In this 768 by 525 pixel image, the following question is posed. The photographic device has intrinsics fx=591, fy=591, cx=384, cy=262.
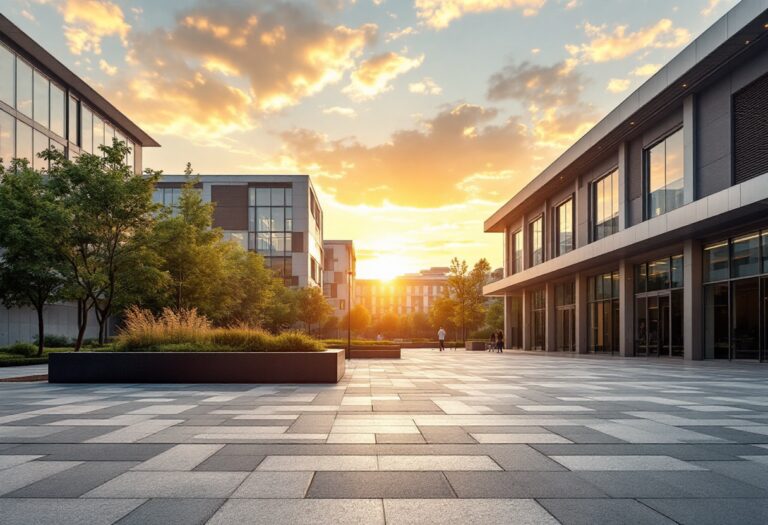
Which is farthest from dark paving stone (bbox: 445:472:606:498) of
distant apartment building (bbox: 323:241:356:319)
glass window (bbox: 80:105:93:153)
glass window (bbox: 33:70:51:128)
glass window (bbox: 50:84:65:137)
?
distant apartment building (bbox: 323:241:356:319)

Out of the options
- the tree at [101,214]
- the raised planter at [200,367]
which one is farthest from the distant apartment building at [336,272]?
the raised planter at [200,367]

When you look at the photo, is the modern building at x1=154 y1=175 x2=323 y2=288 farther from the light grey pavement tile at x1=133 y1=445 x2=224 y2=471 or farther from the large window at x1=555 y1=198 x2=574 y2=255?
the light grey pavement tile at x1=133 y1=445 x2=224 y2=471

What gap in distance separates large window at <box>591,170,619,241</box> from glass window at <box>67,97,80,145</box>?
3403cm

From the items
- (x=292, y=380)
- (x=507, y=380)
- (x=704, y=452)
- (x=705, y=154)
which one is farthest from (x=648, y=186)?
(x=704, y=452)

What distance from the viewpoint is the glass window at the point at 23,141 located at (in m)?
33.2

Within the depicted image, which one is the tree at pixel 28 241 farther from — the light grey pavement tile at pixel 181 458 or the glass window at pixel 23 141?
the light grey pavement tile at pixel 181 458

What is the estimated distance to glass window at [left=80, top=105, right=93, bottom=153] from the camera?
135 feet

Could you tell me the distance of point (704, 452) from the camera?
20.8 feet

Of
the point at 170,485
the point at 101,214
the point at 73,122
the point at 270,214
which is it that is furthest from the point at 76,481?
the point at 270,214

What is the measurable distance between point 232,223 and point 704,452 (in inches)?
2639

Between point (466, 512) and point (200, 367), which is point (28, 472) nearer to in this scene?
point (466, 512)

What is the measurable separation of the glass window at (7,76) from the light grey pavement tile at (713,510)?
37.3 m

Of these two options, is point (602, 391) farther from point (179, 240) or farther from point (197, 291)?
point (197, 291)

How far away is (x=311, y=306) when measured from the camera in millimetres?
64062
